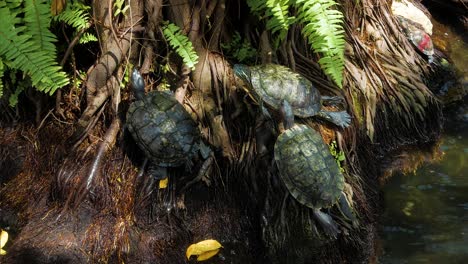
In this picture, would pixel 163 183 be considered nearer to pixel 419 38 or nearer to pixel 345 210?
pixel 345 210

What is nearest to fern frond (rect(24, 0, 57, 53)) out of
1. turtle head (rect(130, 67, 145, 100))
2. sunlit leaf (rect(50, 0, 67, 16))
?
sunlit leaf (rect(50, 0, 67, 16))

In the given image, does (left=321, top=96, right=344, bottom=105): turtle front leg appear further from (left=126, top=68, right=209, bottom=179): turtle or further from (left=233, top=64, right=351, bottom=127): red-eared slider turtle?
(left=126, top=68, right=209, bottom=179): turtle

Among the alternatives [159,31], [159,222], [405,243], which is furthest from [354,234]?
[159,31]

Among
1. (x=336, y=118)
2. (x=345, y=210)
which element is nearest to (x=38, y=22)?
(x=336, y=118)

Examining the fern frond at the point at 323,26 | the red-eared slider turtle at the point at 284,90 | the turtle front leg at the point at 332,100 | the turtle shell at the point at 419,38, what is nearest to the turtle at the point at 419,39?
the turtle shell at the point at 419,38

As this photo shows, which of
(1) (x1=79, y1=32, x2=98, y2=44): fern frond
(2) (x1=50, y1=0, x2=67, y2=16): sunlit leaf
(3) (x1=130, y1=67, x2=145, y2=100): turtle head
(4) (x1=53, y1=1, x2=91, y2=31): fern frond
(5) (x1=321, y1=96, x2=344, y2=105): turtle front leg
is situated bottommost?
(5) (x1=321, y1=96, x2=344, y2=105): turtle front leg
